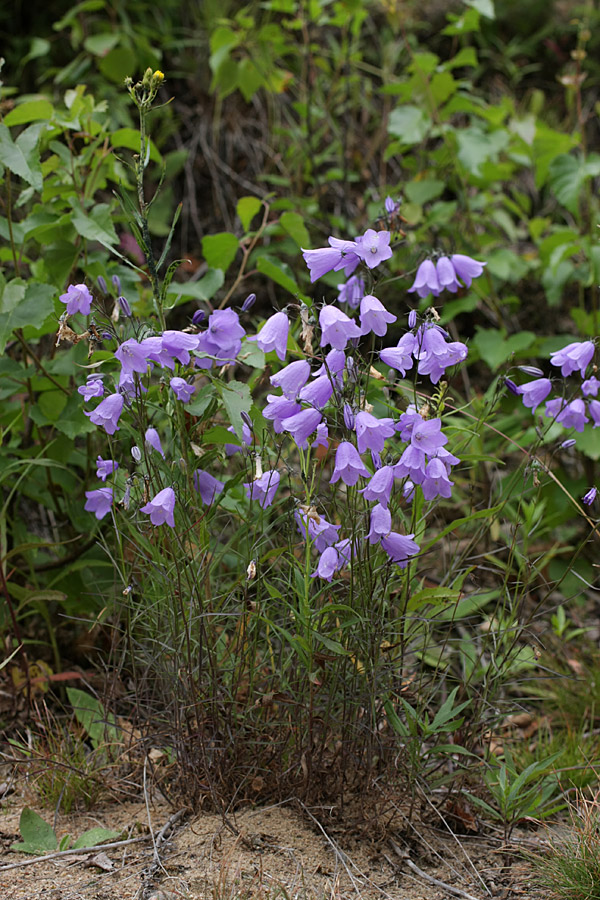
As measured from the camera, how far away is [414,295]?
4066 millimetres

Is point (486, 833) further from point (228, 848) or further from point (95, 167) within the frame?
point (95, 167)

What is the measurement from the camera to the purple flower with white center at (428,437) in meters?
1.53

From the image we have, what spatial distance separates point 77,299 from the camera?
1690 mm

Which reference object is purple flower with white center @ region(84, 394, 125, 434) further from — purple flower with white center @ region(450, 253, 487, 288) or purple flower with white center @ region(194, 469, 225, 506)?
purple flower with white center @ region(450, 253, 487, 288)

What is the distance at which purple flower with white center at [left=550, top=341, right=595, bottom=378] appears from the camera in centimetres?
186

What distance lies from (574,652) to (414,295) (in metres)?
2.02

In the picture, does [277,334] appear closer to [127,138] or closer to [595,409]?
[595,409]

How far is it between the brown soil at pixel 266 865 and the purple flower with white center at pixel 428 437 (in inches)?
33.9

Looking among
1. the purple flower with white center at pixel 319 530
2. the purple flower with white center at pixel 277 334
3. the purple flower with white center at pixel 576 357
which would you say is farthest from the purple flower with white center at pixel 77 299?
the purple flower with white center at pixel 576 357

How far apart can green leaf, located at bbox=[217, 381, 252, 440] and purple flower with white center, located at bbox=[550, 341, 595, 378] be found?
29.7 inches

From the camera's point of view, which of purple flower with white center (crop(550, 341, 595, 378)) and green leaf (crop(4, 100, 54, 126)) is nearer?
purple flower with white center (crop(550, 341, 595, 378))

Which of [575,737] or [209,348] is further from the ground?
[209,348]

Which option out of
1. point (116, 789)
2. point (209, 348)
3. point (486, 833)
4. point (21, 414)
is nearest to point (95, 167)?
point (21, 414)

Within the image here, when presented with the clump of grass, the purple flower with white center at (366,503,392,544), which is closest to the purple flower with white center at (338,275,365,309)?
the purple flower with white center at (366,503,392,544)
